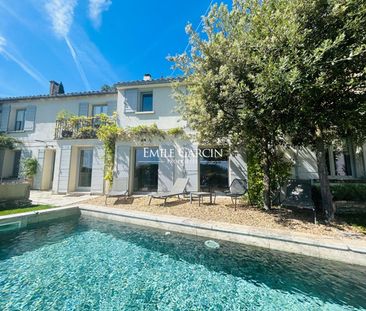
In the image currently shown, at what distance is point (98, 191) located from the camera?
1153cm

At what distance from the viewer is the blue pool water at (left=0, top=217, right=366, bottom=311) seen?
3.08 metres

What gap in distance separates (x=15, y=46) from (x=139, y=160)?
1043 centimetres

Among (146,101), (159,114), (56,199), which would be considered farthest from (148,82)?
(56,199)

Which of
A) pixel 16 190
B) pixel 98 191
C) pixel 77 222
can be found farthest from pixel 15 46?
pixel 77 222

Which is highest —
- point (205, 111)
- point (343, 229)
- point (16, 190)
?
point (205, 111)

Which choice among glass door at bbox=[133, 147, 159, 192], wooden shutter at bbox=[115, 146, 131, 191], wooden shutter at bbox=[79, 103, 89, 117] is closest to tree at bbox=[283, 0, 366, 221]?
glass door at bbox=[133, 147, 159, 192]

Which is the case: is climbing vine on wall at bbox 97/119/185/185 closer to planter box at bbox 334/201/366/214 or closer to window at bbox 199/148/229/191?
window at bbox 199/148/229/191

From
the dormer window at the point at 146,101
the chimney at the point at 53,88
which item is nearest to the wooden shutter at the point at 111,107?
the dormer window at the point at 146,101

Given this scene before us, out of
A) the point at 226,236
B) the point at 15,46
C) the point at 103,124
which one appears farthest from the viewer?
the point at 103,124

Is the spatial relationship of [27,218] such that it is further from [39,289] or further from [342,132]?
[342,132]

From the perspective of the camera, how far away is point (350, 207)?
23.0 ft

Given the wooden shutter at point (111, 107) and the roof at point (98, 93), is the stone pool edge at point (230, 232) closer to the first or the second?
the wooden shutter at point (111, 107)

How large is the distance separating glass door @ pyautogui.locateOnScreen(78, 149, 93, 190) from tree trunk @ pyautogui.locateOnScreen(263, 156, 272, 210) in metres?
11.2

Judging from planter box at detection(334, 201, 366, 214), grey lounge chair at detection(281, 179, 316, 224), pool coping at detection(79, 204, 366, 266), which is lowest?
pool coping at detection(79, 204, 366, 266)
